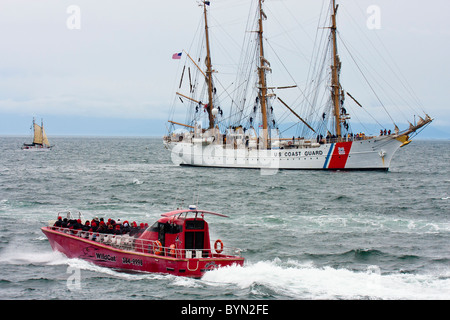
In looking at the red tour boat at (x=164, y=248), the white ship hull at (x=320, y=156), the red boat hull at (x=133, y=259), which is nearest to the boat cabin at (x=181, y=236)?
the red tour boat at (x=164, y=248)

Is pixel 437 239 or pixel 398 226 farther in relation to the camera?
pixel 398 226

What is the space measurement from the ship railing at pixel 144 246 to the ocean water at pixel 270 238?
1.20 m

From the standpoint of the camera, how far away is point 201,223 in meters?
26.7

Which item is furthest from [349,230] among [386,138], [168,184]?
[386,138]

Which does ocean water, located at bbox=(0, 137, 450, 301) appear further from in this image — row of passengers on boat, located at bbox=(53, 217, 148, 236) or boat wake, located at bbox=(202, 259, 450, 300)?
row of passengers on boat, located at bbox=(53, 217, 148, 236)

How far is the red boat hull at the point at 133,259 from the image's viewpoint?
2514 cm

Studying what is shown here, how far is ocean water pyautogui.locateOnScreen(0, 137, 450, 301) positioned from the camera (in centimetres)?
2383

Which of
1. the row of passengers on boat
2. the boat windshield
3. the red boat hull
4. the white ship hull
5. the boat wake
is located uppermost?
the white ship hull

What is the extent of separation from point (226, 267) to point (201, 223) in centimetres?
269

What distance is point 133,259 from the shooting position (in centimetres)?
2642

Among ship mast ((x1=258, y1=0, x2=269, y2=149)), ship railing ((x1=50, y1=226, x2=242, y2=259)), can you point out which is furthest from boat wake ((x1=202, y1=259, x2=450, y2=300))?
ship mast ((x1=258, y1=0, x2=269, y2=149))

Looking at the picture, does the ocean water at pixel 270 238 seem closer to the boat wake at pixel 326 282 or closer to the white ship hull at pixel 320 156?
the boat wake at pixel 326 282
